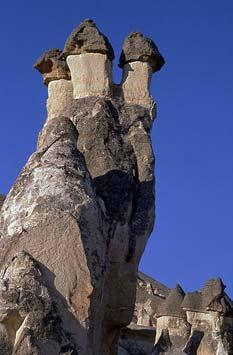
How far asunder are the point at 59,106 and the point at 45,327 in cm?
→ 422

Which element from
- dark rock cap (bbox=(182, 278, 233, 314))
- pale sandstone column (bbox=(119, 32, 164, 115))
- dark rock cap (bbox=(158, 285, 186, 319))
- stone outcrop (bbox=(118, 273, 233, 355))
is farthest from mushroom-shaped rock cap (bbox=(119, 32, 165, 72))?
dark rock cap (bbox=(158, 285, 186, 319))

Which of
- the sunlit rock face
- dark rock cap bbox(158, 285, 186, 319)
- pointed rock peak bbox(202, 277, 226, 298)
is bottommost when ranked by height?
the sunlit rock face

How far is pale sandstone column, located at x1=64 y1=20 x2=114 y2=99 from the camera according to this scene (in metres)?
9.70

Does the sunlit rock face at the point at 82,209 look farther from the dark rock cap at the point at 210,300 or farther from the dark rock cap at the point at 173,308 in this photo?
the dark rock cap at the point at 173,308

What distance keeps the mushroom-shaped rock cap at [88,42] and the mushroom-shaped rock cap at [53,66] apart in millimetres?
349

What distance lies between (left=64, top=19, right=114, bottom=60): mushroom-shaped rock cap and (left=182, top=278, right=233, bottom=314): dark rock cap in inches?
243

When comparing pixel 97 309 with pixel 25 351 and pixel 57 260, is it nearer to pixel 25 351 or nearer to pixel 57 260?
pixel 57 260

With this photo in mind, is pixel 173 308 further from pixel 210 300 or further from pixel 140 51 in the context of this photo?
pixel 140 51

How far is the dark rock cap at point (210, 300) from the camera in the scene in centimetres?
1482

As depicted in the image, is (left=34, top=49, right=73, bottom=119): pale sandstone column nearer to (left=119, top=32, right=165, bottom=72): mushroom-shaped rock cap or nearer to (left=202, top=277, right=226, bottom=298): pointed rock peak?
(left=119, top=32, right=165, bottom=72): mushroom-shaped rock cap

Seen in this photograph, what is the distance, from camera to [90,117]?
938 cm

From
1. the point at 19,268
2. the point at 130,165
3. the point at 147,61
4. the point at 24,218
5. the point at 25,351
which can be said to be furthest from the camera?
the point at 147,61

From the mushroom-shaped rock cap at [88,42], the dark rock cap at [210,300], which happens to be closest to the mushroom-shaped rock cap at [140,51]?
the mushroom-shaped rock cap at [88,42]

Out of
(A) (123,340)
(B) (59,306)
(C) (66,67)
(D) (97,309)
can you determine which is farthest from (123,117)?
(A) (123,340)
